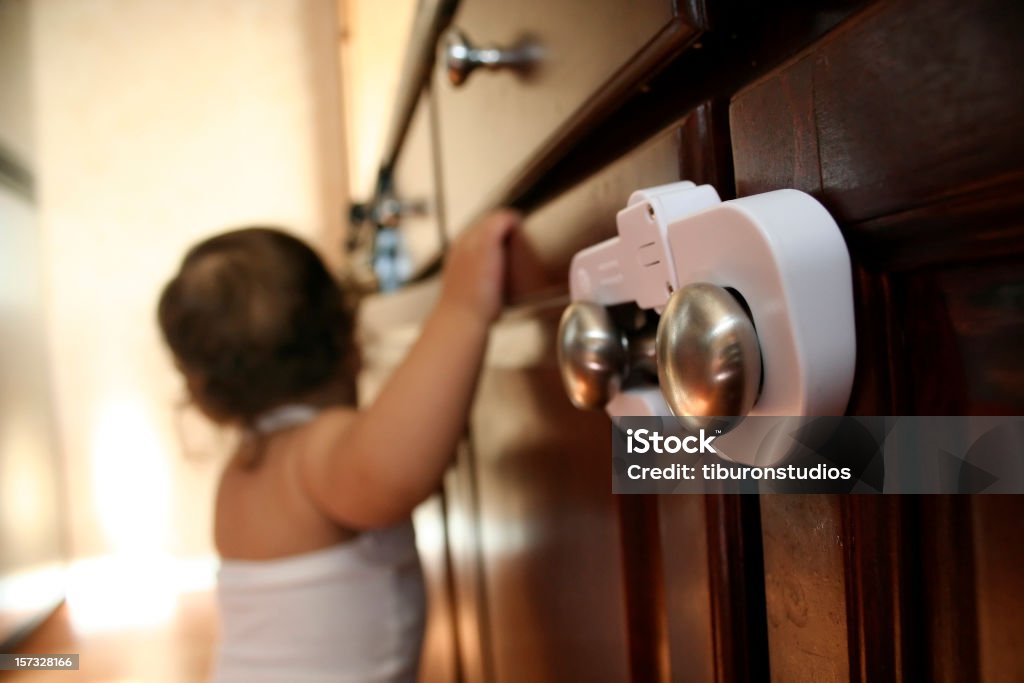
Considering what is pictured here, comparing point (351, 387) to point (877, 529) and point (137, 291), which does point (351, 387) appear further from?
point (137, 291)

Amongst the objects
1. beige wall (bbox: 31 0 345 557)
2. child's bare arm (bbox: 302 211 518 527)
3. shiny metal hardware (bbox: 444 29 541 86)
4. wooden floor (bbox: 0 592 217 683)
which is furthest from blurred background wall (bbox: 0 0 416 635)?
shiny metal hardware (bbox: 444 29 541 86)

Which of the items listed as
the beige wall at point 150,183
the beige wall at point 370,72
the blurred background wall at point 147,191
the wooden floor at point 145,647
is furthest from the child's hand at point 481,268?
the beige wall at point 150,183

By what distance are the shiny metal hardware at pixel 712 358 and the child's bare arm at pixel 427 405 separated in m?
0.26

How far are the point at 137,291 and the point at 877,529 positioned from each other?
1947 millimetres

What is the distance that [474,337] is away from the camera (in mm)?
451

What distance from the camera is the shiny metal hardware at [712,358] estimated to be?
12 centimetres

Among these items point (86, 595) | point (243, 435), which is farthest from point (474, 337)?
point (86, 595)

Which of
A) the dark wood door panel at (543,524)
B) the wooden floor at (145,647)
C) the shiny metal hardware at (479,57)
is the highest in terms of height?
the shiny metal hardware at (479,57)

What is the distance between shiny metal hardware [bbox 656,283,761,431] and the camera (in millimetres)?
124

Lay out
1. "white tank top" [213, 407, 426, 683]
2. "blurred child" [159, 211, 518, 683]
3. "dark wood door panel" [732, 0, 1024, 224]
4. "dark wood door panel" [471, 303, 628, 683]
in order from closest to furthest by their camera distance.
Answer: "dark wood door panel" [732, 0, 1024, 224] < "dark wood door panel" [471, 303, 628, 683] < "blurred child" [159, 211, 518, 683] < "white tank top" [213, 407, 426, 683]

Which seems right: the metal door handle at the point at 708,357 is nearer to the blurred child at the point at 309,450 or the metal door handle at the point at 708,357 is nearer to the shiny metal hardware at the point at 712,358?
the shiny metal hardware at the point at 712,358

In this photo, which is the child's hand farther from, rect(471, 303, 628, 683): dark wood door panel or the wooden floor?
the wooden floor

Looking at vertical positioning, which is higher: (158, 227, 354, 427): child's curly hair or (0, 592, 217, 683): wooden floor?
(158, 227, 354, 427): child's curly hair

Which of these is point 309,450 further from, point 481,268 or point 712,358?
point 712,358
